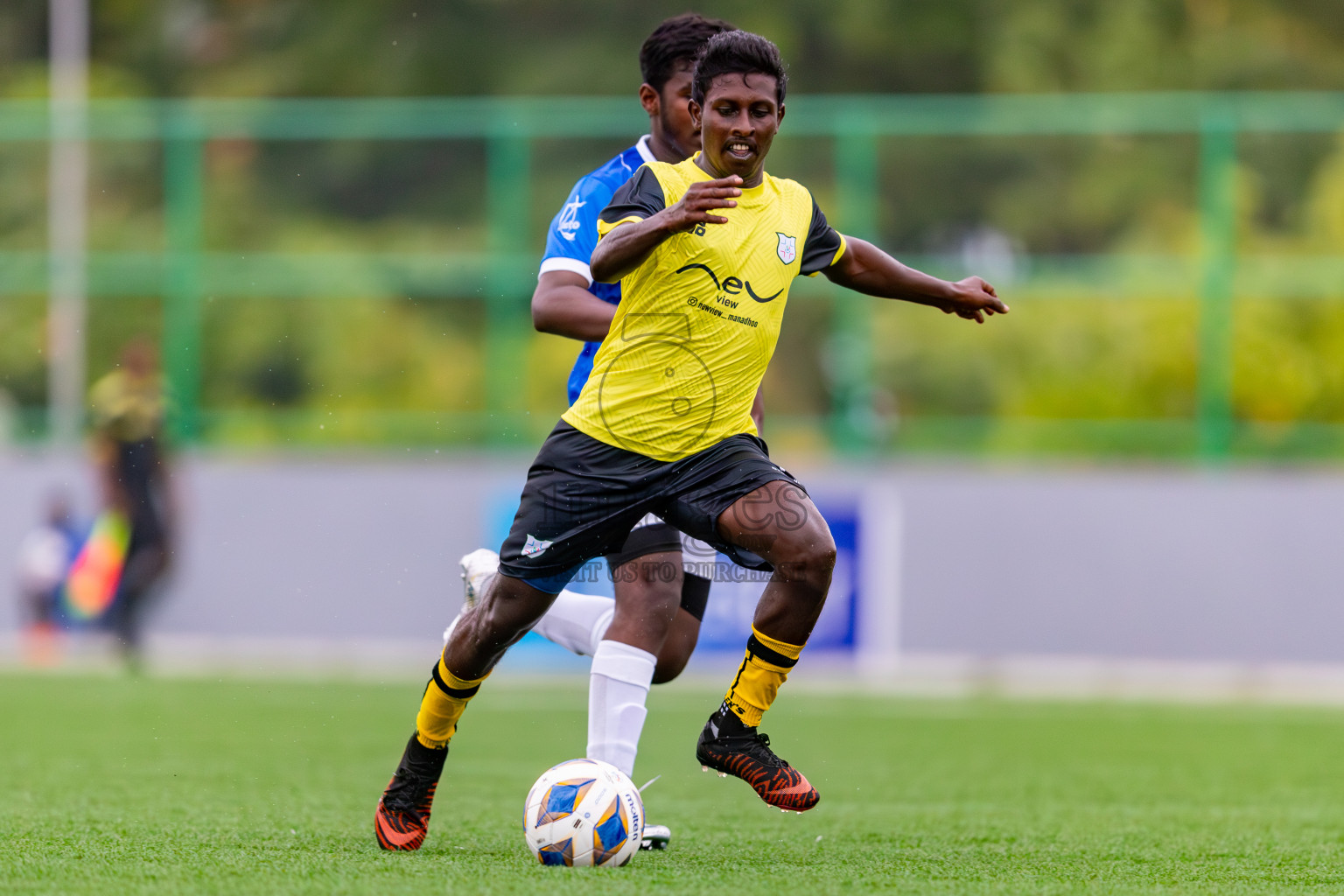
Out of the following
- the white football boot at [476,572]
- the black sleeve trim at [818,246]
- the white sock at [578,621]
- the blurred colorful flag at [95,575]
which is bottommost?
the blurred colorful flag at [95,575]

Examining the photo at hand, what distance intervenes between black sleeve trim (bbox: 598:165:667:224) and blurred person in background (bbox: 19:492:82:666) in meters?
10.3

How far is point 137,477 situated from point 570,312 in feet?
28.9

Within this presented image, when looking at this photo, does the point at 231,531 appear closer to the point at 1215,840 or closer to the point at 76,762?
the point at 76,762

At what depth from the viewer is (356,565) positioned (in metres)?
13.4

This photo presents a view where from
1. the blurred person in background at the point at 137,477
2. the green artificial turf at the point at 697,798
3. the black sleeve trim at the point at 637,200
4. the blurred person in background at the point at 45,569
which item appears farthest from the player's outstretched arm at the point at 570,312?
the blurred person in background at the point at 45,569

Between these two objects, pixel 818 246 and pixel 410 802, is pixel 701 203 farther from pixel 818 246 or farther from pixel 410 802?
pixel 410 802

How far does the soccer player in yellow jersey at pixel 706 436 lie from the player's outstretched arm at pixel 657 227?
0.32ft

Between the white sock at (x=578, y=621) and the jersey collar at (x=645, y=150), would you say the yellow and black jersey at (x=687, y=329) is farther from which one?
the white sock at (x=578, y=621)

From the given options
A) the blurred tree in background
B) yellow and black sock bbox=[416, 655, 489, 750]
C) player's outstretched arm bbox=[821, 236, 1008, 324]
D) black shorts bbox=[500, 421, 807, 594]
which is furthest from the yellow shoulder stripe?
the blurred tree in background

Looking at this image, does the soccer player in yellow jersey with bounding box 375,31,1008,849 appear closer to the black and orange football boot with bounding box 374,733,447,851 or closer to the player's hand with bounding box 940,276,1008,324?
the black and orange football boot with bounding box 374,733,447,851

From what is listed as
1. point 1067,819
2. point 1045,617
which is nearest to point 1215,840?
point 1067,819

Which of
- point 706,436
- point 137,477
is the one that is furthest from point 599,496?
point 137,477

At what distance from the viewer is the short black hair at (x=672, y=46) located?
5367 mm

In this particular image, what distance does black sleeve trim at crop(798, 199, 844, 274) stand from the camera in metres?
4.86
